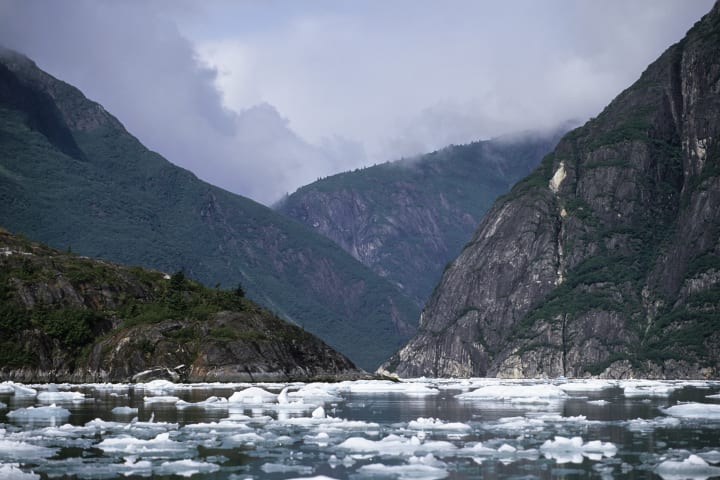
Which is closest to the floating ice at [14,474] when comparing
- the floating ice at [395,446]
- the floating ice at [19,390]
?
the floating ice at [395,446]

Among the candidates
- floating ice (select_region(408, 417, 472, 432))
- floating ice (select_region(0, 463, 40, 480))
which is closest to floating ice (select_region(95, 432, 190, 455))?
floating ice (select_region(0, 463, 40, 480))

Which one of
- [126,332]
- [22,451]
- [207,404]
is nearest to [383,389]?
[126,332]

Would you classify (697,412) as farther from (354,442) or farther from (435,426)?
(354,442)

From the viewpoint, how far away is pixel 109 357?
428ft

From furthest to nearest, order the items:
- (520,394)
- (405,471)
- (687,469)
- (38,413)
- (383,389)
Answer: (383,389)
(520,394)
(38,413)
(405,471)
(687,469)

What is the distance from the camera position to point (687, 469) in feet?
120

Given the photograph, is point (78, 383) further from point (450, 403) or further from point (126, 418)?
point (126, 418)

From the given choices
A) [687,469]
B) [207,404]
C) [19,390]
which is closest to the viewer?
[687,469]

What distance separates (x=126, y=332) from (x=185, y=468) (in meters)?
98.6

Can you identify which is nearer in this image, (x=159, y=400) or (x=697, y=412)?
(x=697, y=412)

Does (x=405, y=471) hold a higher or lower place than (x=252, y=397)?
lower

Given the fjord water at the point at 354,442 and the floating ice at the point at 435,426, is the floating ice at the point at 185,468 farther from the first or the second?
the floating ice at the point at 435,426

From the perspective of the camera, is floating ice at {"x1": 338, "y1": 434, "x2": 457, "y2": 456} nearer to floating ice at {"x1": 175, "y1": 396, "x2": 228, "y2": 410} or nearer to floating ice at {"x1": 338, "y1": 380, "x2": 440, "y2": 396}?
floating ice at {"x1": 175, "y1": 396, "x2": 228, "y2": 410}

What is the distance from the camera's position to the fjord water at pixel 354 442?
37.5 meters
